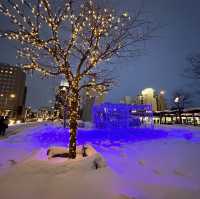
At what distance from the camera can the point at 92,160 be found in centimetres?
542

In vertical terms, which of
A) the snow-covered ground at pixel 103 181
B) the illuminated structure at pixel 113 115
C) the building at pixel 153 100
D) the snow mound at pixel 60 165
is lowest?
the snow-covered ground at pixel 103 181

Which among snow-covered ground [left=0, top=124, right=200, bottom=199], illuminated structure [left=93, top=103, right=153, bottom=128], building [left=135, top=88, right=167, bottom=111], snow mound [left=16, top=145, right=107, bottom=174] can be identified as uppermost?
building [left=135, top=88, right=167, bottom=111]

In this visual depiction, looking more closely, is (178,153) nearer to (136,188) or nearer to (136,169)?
(136,169)

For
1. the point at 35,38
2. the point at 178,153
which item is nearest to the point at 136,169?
the point at 178,153

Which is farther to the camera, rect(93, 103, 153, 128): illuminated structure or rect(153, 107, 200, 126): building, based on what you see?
rect(153, 107, 200, 126): building

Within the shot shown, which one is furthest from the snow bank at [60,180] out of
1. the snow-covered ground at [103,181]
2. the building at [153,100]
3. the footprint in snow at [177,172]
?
the building at [153,100]

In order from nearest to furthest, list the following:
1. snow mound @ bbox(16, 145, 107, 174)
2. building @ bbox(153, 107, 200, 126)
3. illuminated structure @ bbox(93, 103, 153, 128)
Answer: snow mound @ bbox(16, 145, 107, 174) < illuminated structure @ bbox(93, 103, 153, 128) < building @ bbox(153, 107, 200, 126)

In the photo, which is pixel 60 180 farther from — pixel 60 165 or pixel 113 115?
pixel 113 115

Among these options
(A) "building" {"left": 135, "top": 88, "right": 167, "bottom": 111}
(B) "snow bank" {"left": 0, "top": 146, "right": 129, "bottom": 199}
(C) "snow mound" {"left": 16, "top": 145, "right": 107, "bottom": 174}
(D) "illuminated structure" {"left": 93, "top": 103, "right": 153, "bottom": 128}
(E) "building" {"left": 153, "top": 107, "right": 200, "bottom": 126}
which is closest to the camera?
(B) "snow bank" {"left": 0, "top": 146, "right": 129, "bottom": 199}

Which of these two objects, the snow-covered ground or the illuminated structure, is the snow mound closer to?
the snow-covered ground

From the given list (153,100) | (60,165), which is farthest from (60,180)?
(153,100)

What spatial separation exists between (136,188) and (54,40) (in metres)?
5.00

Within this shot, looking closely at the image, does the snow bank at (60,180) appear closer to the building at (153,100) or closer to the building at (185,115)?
the building at (185,115)

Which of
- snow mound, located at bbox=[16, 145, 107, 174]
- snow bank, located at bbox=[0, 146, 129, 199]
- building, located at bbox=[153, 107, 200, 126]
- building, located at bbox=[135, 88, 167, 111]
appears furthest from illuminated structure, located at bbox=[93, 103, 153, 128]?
building, located at bbox=[135, 88, 167, 111]
